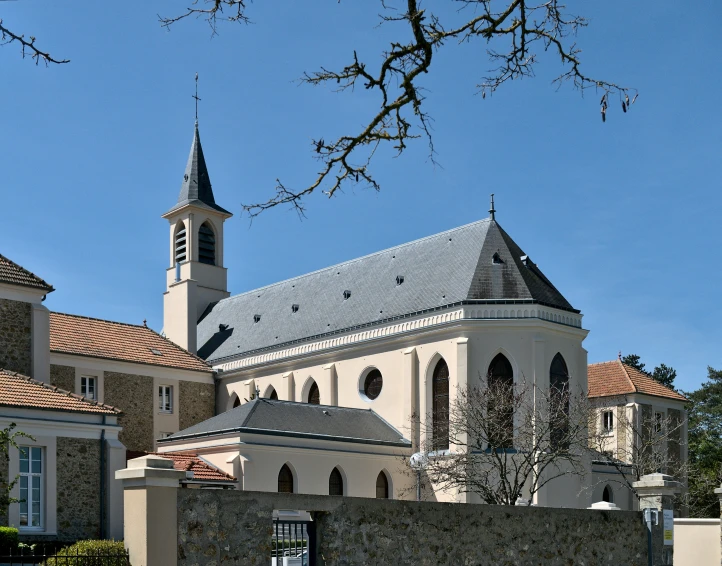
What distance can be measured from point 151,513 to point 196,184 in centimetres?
4672

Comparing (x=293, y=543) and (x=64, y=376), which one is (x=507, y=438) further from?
(x=293, y=543)

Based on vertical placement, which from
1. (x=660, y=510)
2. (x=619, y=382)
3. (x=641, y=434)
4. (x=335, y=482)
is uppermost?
(x=619, y=382)

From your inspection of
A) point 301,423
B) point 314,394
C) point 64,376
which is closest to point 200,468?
Answer: point 301,423

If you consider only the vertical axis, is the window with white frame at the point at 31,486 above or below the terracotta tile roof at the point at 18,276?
below

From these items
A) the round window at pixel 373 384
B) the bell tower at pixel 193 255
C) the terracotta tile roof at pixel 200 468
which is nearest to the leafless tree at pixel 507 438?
the round window at pixel 373 384

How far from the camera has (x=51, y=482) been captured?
25.4 meters

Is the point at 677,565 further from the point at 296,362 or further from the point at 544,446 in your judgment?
the point at 296,362

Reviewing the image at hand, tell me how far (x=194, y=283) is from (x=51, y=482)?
29430 mm

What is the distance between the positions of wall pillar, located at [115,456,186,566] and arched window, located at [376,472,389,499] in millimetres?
27025

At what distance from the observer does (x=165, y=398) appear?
44.0 m

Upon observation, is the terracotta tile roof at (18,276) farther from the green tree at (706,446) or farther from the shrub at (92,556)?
the green tree at (706,446)

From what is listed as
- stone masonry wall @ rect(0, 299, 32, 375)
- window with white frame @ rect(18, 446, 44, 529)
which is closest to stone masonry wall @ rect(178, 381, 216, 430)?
stone masonry wall @ rect(0, 299, 32, 375)

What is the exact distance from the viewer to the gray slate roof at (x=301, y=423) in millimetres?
35844

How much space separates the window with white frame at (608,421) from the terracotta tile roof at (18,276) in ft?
109
